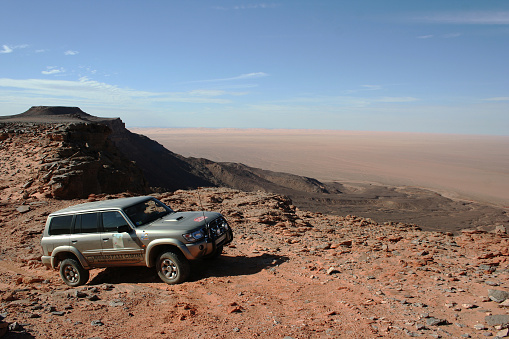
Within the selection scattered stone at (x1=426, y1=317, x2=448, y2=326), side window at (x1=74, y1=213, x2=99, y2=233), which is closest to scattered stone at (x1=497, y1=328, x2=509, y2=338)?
scattered stone at (x1=426, y1=317, x2=448, y2=326)

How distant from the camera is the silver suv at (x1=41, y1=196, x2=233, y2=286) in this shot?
21.6 ft

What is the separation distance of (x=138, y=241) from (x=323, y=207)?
27.3 m

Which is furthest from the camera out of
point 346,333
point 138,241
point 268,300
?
point 138,241

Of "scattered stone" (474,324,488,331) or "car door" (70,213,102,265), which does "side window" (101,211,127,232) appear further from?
"scattered stone" (474,324,488,331)

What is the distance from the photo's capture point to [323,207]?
32406 millimetres

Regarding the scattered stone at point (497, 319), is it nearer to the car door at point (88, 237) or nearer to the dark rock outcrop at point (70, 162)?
the car door at point (88, 237)

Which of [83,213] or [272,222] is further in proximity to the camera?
[272,222]

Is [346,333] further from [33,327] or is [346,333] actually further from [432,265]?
[33,327]

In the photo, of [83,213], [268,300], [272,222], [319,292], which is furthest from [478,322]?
[272,222]

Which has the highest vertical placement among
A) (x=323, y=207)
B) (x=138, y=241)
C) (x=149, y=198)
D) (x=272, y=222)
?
(x=149, y=198)

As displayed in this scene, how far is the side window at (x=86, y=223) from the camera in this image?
7.14m

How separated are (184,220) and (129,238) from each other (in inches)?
44.8

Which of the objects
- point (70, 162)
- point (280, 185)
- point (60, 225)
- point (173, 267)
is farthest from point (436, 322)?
point (280, 185)

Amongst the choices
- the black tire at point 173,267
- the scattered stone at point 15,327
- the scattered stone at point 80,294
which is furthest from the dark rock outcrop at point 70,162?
the scattered stone at point 15,327
